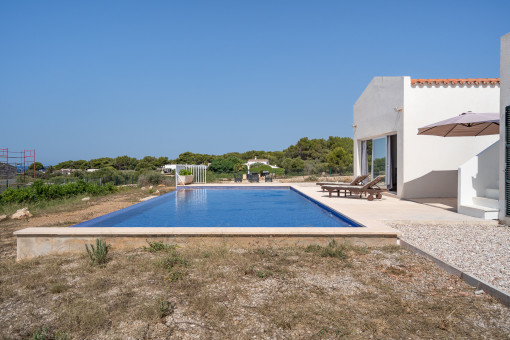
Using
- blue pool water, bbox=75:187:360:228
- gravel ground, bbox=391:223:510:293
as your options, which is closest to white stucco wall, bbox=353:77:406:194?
blue pool water, bbox=75:187:360:228

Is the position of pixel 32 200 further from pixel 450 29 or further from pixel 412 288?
pixel 450 29

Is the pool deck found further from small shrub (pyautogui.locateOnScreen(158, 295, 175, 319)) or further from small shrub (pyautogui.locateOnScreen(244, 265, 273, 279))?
small shrub (pyautogui.locateOnScreen(158, 295, 175, 319))

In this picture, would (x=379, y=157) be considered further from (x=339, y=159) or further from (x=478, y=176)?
(x=339, y=159)

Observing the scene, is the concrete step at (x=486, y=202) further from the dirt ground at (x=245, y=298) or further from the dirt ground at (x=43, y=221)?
the dirt ground at (x=43, y=221)

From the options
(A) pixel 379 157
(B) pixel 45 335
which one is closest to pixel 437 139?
(A) pixel 379 157

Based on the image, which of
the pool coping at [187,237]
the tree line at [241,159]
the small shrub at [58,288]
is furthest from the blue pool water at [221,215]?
the tree line at [241,159]

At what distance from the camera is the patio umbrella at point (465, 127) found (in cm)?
721

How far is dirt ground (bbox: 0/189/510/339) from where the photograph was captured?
7.86 ft

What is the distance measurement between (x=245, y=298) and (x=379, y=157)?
33.1ft

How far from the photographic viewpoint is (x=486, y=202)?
21.2 ft

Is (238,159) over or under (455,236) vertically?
over

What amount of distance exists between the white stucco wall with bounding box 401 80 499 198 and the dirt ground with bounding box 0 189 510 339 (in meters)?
5.84

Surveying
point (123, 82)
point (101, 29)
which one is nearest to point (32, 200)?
point (101, 29)

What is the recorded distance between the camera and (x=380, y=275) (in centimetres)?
353
